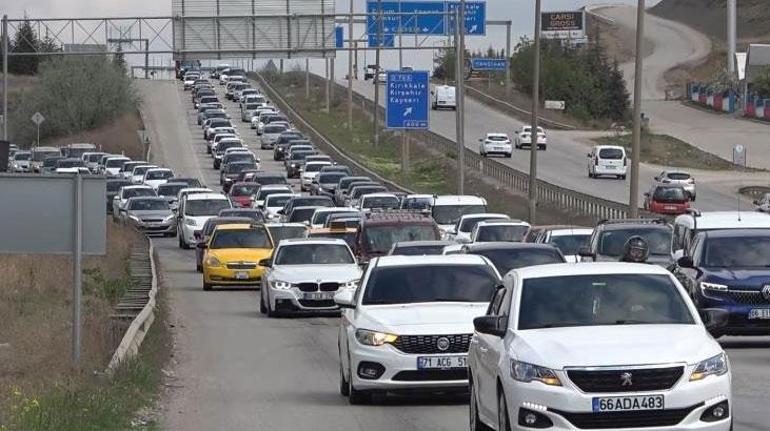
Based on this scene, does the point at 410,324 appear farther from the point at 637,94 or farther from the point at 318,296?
the point at 637,94

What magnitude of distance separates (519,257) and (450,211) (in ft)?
72.3

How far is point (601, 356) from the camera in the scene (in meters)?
11.8

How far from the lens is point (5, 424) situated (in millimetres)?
14070

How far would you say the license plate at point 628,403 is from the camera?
11.7 meters

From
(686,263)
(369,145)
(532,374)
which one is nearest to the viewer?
(532,374)

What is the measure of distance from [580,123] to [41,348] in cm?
10520

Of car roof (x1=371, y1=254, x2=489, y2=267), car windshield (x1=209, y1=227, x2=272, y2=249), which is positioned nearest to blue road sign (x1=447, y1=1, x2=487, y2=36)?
car windshield (x1=209, y1=227, x2=272, y2=249)

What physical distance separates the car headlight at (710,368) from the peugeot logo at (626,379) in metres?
0.44

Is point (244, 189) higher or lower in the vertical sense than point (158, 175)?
higher

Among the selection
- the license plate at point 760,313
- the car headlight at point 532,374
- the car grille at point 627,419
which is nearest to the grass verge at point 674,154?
the license plate at point 760,313

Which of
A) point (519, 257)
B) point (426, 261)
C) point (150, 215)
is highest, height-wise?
point (426, 261)

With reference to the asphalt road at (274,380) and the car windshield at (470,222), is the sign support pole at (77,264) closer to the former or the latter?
the asphalt road at (274,380)

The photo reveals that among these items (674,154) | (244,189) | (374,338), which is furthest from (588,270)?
(674,154)

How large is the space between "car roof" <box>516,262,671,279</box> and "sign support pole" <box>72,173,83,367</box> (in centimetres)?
725
